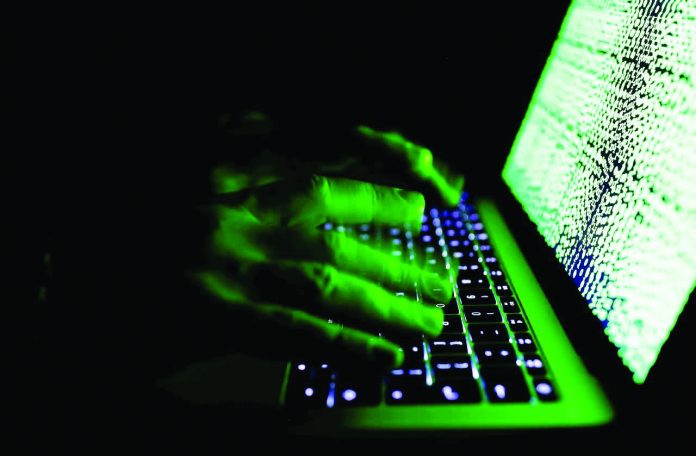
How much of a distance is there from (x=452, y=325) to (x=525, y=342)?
0.11 metres

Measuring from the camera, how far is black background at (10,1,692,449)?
1.07 metres

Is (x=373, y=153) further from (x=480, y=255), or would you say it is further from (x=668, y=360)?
(x=668, y=360)

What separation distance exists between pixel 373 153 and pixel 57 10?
1062mm

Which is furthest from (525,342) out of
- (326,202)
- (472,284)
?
(326,202)

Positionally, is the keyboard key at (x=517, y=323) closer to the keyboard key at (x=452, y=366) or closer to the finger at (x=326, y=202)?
Result: the keyboard key at (x=452, y=366)

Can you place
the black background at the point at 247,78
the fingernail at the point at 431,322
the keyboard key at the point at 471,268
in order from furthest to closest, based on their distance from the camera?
1. the black background at the point at 247,78
2. the keyboard key at the point at 471,268
3. the fingernail at the point at 431,322

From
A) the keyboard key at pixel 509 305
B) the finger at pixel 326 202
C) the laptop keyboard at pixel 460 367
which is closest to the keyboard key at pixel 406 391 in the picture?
the laptop keyboard at pixel 460 367

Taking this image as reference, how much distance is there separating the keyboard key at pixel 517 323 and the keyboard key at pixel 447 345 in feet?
0.30

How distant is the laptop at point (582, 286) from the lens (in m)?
0.49

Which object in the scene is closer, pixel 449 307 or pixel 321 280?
pixel 321 280

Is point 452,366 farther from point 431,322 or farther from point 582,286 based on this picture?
point 582,286

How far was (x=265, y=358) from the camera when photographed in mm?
555

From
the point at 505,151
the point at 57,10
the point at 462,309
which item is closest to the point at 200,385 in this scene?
the point at 462,309

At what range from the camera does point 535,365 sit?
22.6 inches
